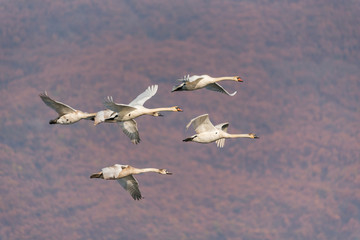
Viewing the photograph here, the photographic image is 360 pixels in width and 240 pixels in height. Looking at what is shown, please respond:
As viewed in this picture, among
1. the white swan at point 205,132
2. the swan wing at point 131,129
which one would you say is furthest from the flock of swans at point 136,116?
the swan wing at point 131,129

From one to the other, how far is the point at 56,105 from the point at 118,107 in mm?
9193

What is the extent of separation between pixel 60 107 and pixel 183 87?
458 inches

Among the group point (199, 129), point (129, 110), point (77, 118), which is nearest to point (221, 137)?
point (199, 129)

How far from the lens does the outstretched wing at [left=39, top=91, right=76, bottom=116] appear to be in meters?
80.1

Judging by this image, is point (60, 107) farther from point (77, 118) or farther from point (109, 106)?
point (109, 106)

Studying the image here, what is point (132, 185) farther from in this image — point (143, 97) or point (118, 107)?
point (118, 107)

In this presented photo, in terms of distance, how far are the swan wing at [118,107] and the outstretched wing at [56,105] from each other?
7381 millimetres

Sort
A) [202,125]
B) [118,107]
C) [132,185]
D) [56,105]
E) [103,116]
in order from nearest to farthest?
[118,107], [202,125], [132,185], [56,105], [103,116]

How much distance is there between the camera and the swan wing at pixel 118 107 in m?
73.2

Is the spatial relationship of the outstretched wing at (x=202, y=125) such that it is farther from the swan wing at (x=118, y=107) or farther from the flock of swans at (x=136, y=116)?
the swan wing at (x=118, y=107)

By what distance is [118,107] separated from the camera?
74.2m

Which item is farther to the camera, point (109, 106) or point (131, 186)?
point (131, 186)

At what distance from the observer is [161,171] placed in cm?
7544

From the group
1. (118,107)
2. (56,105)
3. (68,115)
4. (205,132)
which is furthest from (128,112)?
(68,115)
